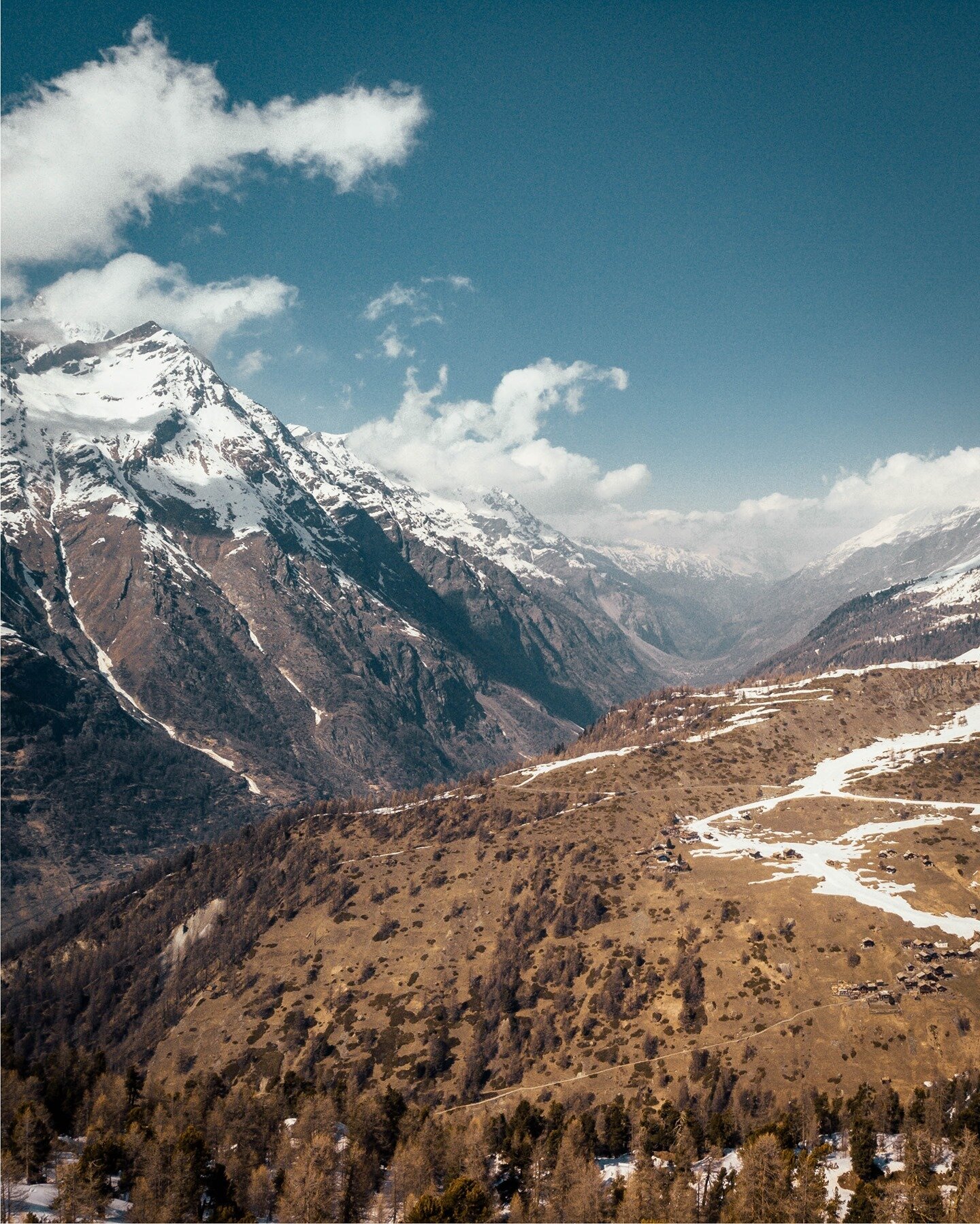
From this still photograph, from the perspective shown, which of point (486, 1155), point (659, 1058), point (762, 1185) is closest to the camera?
point (762, 1185)

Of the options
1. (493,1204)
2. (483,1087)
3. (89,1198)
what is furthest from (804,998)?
(89,1198)

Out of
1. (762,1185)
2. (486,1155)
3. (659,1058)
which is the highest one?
(762,1185)

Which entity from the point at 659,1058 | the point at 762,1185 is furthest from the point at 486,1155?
the point at 659,1058

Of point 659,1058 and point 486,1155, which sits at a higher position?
point 486,1155

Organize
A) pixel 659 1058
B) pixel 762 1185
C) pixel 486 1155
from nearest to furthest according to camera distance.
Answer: pixel 762 1185 → pixel 486 1155 → pixel 659 1058

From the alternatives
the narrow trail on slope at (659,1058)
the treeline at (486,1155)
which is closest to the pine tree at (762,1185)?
the treeline at (486,1155)

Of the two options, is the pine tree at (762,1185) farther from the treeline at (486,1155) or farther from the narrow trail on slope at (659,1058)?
the narrow trail on slope at (659,1058)

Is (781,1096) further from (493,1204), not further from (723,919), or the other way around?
(493,1204)

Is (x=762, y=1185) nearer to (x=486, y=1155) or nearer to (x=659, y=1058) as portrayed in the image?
(x=486, y=1155)

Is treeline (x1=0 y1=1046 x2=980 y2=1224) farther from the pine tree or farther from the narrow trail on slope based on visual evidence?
the narrow trail on slope
